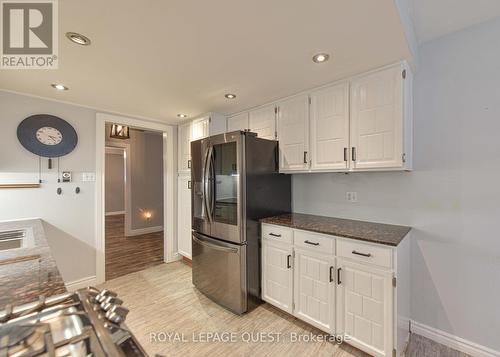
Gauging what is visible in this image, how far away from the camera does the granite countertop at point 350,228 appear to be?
1623mm

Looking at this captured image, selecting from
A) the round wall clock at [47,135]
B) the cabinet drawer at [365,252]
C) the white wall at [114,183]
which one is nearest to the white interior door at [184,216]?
the round wall clock at [47,135]

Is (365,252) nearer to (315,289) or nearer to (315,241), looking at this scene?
(315,241)

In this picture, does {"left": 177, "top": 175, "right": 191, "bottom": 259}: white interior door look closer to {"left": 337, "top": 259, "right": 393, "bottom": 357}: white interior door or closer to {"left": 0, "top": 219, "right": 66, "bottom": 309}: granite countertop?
{"left": 0, "top": 219, "right": 66, "bottom": 309}: granite countertop

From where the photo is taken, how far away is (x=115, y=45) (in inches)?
60.7

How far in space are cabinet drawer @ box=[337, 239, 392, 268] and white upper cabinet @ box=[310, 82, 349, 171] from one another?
71 cm

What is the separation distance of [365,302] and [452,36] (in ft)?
7.38

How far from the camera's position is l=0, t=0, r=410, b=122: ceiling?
1.24 metres

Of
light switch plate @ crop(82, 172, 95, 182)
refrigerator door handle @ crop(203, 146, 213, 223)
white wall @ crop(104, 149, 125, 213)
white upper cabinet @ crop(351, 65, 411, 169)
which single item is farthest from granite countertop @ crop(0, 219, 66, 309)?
white wall @ crop(104, 149, 125, 213)

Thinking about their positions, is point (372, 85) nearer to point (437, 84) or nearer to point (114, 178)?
point (437, 84)

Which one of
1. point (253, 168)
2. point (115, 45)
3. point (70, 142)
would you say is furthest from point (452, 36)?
point (70, 142)

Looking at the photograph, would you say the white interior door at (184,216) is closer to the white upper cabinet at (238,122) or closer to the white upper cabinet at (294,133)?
the white upper cabinet at (238,122)

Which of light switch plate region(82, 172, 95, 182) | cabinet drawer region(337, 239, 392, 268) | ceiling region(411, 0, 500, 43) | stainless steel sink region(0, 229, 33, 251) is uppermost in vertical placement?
ceiling region(411, 0, 500, 43)

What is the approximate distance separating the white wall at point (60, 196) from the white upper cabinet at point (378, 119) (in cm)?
318

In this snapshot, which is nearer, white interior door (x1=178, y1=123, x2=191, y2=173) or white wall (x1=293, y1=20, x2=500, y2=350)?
white wall (x1=293, y1=20, x2=500, y2=350)
